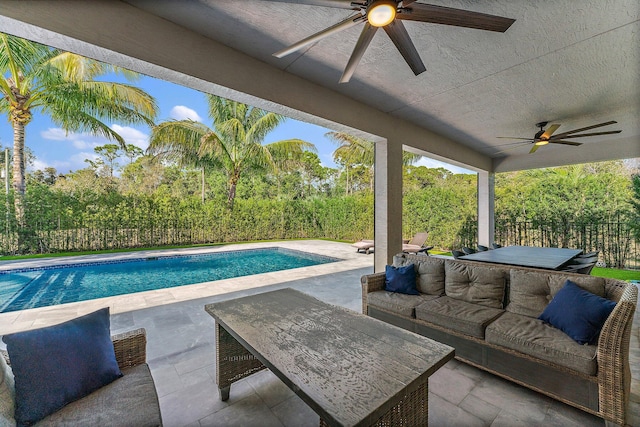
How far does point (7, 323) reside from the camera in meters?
3.13

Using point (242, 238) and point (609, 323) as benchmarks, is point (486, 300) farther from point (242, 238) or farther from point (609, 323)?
point (242, 238)

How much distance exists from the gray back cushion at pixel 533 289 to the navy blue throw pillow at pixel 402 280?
88cm

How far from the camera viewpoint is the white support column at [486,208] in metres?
8.26

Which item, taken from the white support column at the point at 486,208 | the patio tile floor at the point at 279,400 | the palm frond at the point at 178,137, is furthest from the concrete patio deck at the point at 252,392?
the palm frond at the point at 178,137

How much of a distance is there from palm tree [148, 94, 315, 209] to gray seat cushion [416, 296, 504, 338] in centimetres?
860

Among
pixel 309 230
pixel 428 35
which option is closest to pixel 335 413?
pixel 428 35

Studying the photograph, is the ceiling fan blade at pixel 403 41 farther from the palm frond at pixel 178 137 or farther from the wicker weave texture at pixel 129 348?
the palm frond at pixel 178 137

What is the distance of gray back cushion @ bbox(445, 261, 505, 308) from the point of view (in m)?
2.56

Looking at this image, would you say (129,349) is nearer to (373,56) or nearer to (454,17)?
(454,17)

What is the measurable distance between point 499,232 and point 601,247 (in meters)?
2.27

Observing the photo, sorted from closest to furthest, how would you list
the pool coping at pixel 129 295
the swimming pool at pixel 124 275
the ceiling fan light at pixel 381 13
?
the ceiling fan light at pixel 381 13 → the pool coping at pixel 129 295 → the swimming pool at pixel 124 275

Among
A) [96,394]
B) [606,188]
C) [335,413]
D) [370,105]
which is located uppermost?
[370,105]

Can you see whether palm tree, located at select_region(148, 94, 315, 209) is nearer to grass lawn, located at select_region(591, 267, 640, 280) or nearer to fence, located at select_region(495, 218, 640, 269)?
fence, located at select_region(495, 218, 640, 269)

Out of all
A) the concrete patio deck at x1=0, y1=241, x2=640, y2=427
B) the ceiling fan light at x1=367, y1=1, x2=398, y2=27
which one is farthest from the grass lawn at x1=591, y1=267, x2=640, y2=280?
the ceiling fan light at x1=367, y1=1, x2=398, y2=27
